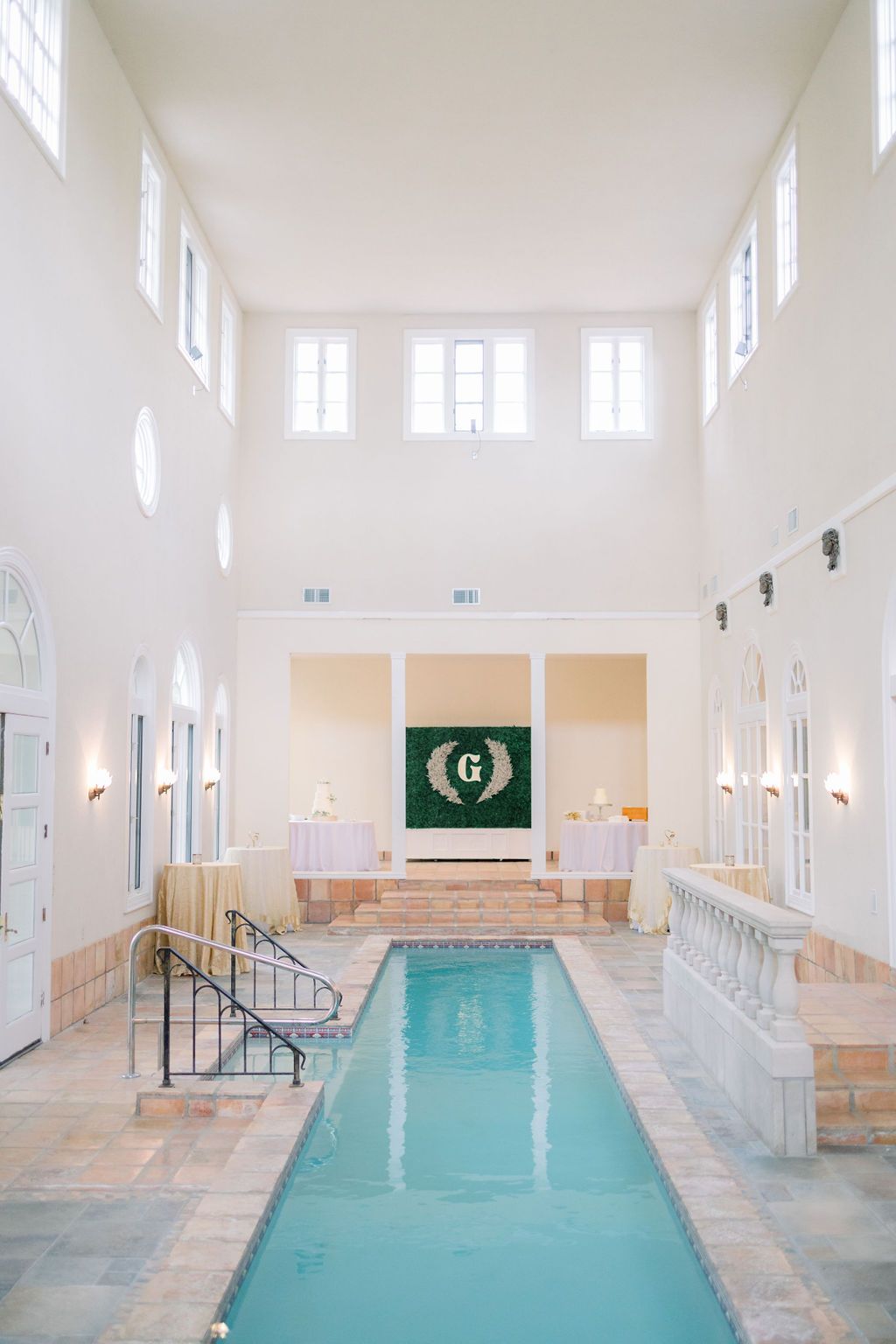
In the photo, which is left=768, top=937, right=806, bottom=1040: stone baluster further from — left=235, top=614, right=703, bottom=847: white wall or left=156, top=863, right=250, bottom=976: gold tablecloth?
left=235, top=614, right=703, bottom=847: white wall

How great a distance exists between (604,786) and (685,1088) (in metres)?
11.2

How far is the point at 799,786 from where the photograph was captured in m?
10.3

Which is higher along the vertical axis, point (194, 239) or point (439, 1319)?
point (194, 239)

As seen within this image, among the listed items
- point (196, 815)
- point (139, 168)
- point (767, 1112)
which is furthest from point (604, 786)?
point (767, 1112)

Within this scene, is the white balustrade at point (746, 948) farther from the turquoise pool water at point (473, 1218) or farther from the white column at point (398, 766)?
the white column at point (398, 766)

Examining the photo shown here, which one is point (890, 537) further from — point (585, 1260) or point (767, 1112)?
point (585, 1260)

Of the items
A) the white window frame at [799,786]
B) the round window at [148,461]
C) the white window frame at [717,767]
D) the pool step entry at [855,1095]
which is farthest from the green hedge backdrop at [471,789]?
the pool step entry at [855,1095]

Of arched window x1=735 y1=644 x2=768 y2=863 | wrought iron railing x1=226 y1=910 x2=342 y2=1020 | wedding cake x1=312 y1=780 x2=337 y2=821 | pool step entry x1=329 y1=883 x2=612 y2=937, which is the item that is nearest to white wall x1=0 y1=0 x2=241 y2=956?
wrought iron railing x1=226 y1=910 x2=342 y2=1020

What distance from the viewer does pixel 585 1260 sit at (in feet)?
15.0

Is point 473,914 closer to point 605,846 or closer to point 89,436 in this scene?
point 605,846

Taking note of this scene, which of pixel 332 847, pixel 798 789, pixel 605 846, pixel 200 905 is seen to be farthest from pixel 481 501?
pixel 200 905

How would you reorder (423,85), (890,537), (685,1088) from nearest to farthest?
1. (685,1088)
2. (890,537)
3. (423,85)

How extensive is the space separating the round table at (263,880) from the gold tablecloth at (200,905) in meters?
2.05

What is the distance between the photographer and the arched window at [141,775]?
1034 centimetres
